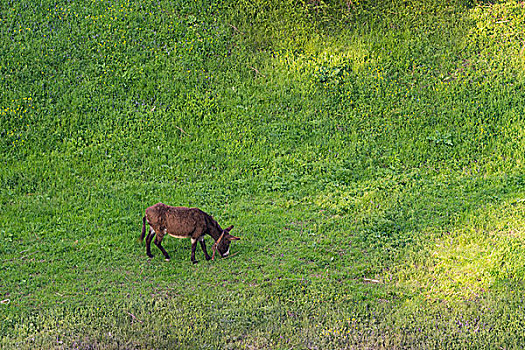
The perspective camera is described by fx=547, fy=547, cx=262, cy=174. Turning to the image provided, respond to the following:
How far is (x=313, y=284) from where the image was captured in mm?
9312

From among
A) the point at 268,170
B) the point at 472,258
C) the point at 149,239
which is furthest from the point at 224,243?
the point at 472,258

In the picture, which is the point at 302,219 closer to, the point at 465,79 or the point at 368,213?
the point at 368,213

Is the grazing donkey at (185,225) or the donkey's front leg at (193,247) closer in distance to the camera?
the grazing donkey at (185,225)

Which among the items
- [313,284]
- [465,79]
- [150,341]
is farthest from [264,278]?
[465,79]

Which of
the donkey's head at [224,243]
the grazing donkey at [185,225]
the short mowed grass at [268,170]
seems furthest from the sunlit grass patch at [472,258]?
the grazing donkey at [185,225]

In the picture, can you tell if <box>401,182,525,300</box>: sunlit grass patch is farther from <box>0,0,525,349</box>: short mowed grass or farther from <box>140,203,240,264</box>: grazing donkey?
<box>140,203,240,264</box>: grazing donkey

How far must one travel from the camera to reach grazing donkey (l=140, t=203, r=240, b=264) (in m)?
9.62

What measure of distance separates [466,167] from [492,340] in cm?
640

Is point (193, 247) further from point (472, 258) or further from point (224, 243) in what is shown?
point (472, 258)

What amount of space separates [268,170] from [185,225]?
14.1ft

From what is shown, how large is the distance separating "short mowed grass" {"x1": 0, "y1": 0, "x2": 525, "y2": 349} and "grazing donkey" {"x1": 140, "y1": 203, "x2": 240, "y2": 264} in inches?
16.0

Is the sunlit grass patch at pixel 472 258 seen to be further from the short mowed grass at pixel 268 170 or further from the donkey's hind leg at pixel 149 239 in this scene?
the donkey's hind leg at pixel 149 239

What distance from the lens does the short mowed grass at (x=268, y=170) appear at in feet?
27.8

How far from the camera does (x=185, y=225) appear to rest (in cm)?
Result: 959
